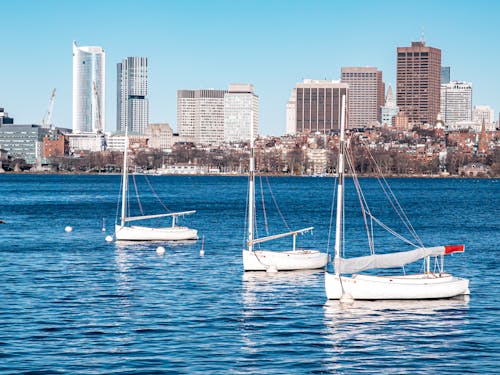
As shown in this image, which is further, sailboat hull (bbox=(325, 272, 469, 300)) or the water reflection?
sailboat hull (bbox=(325, 272, 469, 300))

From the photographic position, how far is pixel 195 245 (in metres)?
64.4

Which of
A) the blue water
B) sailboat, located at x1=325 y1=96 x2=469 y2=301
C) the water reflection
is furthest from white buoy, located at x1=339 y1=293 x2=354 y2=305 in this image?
the blue water

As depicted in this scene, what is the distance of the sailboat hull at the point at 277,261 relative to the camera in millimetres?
47875

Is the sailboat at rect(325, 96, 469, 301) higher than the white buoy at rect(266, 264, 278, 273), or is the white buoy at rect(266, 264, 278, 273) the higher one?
the sailboat at rect(325, 96, 469, 301)

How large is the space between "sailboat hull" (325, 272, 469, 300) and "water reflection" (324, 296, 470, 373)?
0.90 ft

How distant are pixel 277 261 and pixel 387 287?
1062 centimetres

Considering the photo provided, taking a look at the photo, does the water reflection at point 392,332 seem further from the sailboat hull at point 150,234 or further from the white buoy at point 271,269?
the sailboat hull at point 150,234

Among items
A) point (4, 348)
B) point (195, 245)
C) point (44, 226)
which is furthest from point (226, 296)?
point (44, 226)

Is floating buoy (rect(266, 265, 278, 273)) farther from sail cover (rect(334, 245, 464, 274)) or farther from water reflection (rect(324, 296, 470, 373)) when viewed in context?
water reflection (rect(324, 296, 470, 373))

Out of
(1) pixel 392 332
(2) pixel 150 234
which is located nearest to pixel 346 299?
(1) pixel 392 332

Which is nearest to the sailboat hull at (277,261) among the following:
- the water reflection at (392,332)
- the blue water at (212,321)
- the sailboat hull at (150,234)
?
the blue water at (212,321)

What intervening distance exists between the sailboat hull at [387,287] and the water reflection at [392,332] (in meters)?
0.27

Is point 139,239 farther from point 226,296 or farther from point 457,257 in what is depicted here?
point 226,296

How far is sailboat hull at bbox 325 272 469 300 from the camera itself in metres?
38.0
